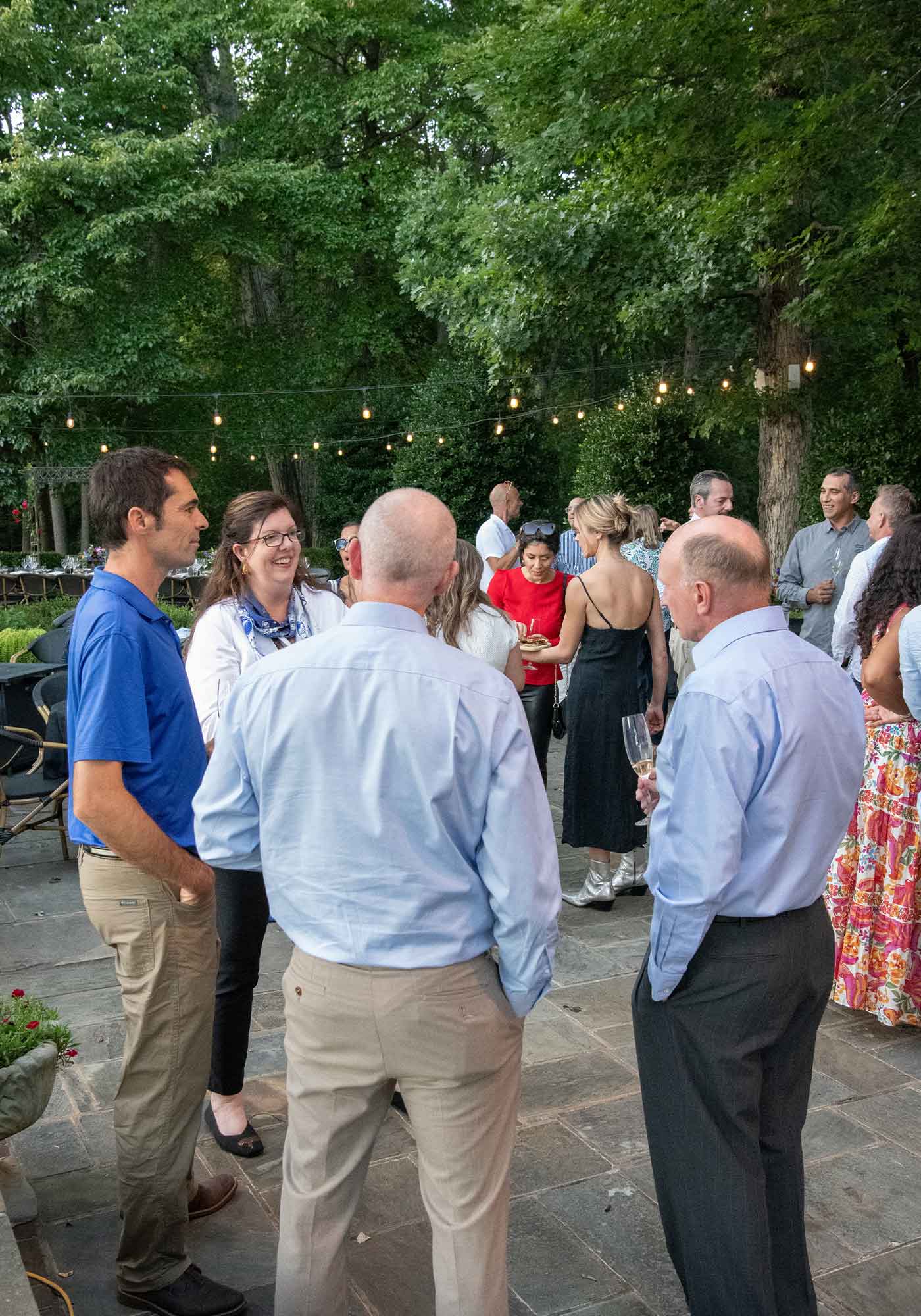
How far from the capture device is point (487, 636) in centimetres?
467

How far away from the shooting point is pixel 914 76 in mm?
10227

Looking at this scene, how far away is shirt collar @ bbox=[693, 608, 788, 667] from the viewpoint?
2.29m

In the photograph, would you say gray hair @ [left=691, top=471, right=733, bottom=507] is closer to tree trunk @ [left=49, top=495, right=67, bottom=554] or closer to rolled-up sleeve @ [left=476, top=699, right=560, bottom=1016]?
rolled-up sleeve @ [left=476, top=699, right=560, bottom=1016]

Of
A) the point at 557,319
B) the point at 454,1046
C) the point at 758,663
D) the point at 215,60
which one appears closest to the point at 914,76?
the point at 557,319

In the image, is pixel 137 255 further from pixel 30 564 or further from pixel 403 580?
pixel 403 580

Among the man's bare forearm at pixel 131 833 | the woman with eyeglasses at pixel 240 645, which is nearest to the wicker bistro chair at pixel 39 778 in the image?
the woman with eyeglasses at pixel 240 645

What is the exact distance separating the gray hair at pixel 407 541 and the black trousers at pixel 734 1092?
2.98 ft

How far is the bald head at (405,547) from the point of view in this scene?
2.03 m

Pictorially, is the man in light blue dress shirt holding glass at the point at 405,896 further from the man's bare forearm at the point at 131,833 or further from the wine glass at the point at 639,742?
the wine glass at the point at 639,742

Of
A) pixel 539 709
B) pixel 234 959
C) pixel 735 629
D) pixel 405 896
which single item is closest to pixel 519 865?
pixel 405 896

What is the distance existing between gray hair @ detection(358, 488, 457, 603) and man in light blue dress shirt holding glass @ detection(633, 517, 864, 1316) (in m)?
0.54

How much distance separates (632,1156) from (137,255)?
2232cm

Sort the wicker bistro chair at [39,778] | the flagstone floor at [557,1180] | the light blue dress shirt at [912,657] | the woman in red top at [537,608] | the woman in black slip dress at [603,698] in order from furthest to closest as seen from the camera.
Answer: the woman in red top at [537,608]
the wicker bistro chair at [39,778]
the woman in black slip dress at [603,698]
the light blue dress shirt at [912,657]
the flagstone floor at [557,1180]

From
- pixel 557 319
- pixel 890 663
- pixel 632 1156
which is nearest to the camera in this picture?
pixel 632 1156
